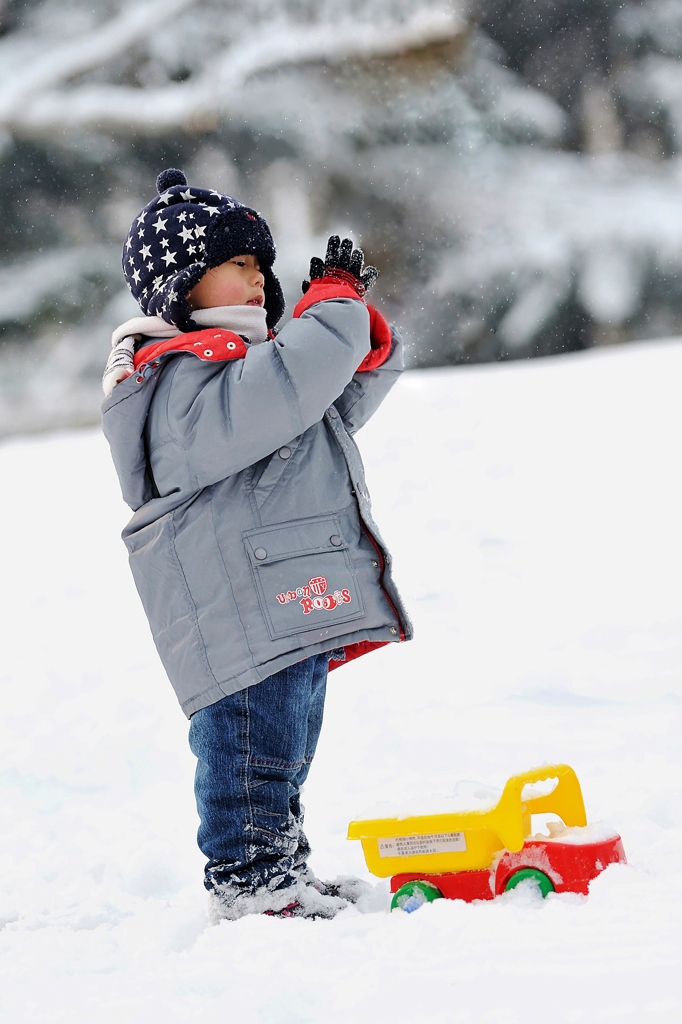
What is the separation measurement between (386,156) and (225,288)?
29.1 ft

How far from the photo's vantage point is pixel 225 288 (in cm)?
166

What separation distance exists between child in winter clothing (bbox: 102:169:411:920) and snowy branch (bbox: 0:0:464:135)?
915 centimetres

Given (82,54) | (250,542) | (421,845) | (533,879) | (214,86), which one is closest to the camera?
(533,879)

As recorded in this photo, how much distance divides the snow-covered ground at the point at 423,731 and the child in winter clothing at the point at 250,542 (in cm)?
19

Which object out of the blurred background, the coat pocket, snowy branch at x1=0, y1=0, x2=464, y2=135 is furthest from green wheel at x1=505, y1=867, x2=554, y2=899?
snowy branch at x1=0, y1=0, x2=464, y2=135

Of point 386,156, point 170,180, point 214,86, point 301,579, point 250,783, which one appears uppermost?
point 214,86

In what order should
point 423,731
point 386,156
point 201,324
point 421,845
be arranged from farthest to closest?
point 386,156
point 423,731
point 201,324
point 421,845

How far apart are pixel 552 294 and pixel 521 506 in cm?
570

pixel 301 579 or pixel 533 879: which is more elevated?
pixel 301 579

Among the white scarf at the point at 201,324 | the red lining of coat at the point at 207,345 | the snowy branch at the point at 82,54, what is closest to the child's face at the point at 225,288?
the white scarf at the point at 201,324

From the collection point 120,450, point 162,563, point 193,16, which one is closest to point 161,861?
point 162,563

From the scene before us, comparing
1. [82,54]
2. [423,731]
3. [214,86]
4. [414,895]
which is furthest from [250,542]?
[82,54]

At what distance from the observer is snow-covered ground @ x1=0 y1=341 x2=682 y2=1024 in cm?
103

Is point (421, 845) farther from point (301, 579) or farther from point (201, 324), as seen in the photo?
point (201, 324)
